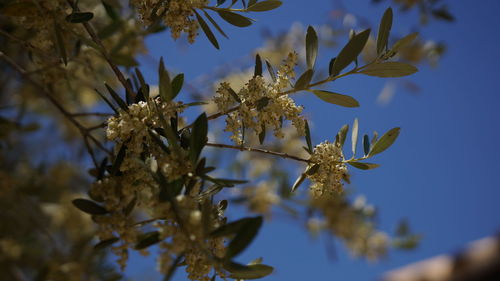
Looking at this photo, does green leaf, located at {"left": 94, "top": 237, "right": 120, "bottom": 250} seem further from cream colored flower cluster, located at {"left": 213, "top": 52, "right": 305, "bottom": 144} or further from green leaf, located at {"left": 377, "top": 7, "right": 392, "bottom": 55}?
green leaf, located at {"left": 377, "top": 7, "right": 392, "bottom": 55}

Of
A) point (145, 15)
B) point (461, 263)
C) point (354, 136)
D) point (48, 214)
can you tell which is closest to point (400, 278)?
point (461, 263)

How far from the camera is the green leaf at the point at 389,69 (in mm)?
1277

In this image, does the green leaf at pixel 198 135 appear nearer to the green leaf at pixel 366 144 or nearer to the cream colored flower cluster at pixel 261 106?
the cream colored flower cluster at pixel 261 106

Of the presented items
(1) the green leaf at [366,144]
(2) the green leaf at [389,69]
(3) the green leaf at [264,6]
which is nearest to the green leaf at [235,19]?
(3) the green leaf at [264,6]

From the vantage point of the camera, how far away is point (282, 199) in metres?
3.44

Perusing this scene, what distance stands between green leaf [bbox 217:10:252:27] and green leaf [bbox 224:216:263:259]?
2.31ft

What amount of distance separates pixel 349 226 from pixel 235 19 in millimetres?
2598

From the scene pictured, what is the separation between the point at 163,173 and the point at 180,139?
0.50 feet

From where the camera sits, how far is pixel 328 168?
4.34ft

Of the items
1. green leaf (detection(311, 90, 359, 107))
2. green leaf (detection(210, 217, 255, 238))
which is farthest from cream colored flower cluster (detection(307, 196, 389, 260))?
green leaf (detection(210, 217, 255, 238))

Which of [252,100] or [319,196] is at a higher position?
[252,100]

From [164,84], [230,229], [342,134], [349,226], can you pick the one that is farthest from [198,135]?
[349,226]

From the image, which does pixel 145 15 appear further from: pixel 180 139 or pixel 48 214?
pixel 48 214

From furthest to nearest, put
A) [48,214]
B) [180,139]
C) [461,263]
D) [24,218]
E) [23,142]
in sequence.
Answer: [23,142] → [48,214] → [24,218] → [180,139] → [461,263]
